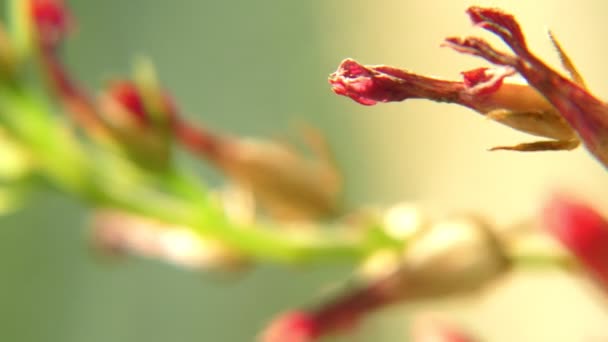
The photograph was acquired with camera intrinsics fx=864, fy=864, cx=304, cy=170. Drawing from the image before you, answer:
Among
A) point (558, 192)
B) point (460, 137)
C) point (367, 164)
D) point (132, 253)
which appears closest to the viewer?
point (558, 192)

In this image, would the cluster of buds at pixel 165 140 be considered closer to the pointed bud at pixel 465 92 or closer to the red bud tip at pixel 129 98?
the red bud tip at pixel 129 98

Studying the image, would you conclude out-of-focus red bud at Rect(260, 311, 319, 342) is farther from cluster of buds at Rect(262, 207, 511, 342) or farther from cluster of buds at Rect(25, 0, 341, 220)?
cluster of buds at Rect(25, 0, 341, 220)

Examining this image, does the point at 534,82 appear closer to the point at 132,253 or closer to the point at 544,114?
the point at 544,114

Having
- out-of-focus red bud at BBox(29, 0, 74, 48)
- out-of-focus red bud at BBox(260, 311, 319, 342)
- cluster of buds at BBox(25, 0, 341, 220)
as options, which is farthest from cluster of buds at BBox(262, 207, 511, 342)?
out-of-focus red bud at BBox(29, 0, 74, 48)

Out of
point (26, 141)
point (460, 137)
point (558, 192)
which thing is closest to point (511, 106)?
point (558, 192)

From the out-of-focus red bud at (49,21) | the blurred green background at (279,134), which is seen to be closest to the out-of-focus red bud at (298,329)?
the blurred green background at (279,134)

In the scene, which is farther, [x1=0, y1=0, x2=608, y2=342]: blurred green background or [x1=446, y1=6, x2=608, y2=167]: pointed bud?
[x1=0, y1=0, x2=608, y2=342]: blurred green background
